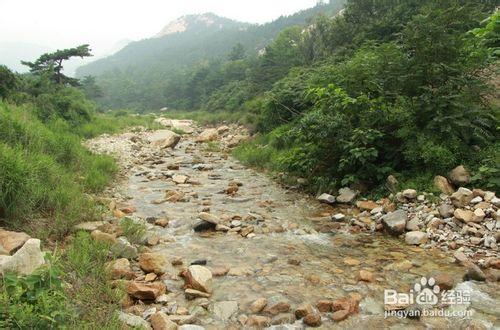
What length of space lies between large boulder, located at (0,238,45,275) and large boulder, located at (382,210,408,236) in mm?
5143

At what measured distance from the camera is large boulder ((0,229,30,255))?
4071 millimetres

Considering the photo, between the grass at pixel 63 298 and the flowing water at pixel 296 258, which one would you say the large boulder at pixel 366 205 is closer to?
the flowing water at pixel 296 258

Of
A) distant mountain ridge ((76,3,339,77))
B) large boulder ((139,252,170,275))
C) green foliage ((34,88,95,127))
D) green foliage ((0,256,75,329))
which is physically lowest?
large boulder ((139,252,170,275))

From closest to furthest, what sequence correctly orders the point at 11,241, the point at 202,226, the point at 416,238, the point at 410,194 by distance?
1. the point at 11,241
2. the point at 416,238
3. the point at 202,226
4. the point at 410,194

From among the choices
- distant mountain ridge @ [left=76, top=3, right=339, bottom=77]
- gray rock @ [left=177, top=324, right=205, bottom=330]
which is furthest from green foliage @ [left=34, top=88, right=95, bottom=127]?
distant mountain ridge @ [left=76, top=3, right=339, bottom=77]

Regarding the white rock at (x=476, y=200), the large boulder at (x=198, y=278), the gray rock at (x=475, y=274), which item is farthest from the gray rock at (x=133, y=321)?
the white rock at (x=476, y=200)

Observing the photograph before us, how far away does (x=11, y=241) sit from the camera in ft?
13.9

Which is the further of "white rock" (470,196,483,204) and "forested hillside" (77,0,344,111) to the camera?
"forested hillside" (77,0,344,111)

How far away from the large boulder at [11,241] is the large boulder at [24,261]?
57 centimetres

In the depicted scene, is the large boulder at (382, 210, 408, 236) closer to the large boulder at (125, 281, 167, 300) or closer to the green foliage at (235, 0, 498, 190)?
the green foliage at (235, 0, 498, 190)

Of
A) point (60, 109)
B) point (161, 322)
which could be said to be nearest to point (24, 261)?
point (161, 322)

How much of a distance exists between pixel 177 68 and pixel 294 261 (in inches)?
3627

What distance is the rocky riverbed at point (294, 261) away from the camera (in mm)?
3946

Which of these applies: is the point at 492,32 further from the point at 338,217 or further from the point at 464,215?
the point at 338,217
